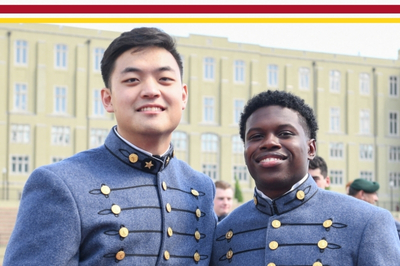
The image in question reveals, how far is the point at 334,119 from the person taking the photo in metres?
48.0

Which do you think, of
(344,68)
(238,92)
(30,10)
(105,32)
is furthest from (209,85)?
(30,10)

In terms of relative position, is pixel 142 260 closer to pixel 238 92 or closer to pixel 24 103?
pixel 24 103

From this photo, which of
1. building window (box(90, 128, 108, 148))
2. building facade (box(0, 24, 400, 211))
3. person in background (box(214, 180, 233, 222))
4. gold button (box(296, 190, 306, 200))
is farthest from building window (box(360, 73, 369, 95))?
gold button (box(296, 190, 306, 200))

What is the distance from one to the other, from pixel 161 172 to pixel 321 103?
44.7 m

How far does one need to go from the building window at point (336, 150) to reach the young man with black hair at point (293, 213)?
147ft

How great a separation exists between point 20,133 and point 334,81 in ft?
77.9

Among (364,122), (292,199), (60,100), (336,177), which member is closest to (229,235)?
(292,199)

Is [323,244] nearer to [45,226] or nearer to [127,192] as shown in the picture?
[127,192]

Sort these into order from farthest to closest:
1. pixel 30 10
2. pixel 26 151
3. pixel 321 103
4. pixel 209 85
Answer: pixel 321 103, pixel 209 85, pixel 26 151, pixel 30 10

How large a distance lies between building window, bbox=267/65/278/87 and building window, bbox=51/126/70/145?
15.2 metres

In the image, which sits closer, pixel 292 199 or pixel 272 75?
pixel 292 199

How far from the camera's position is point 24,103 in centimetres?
3966

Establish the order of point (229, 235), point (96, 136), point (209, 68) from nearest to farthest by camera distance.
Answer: point (229, 235) → point (96, 136) → point (209, 68)

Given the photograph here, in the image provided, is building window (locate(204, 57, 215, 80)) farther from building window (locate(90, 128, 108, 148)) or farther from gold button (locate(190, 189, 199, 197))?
gold button (locate(190, 189, 199, 197))
